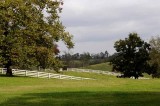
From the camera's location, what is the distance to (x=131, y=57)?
63.2m

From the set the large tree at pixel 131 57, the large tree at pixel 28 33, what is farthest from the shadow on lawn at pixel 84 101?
the large tree at pixel 131 57

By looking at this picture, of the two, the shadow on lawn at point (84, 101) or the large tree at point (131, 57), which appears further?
the large tree at point (131, 57)

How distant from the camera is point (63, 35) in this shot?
46531 millimetres

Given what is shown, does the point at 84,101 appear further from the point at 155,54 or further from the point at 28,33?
the point at 155,54

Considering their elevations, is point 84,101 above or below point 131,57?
below

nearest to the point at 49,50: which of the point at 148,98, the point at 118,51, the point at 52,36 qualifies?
the point at 52,36

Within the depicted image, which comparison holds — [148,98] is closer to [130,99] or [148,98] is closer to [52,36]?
[130,99]

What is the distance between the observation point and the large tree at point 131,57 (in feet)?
206

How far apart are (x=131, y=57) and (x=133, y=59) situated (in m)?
0.48

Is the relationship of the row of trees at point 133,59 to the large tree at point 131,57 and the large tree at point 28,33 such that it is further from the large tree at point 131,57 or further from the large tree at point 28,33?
the large tree at point 28,33

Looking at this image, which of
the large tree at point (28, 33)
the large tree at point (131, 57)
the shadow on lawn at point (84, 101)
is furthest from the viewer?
the large tree at point (131, 57)

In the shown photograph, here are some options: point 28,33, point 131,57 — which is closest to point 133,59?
point 131,57

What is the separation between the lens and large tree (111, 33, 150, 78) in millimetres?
62656

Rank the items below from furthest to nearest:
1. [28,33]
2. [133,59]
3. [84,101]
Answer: [133,59] < [28,33] < [84,101]
